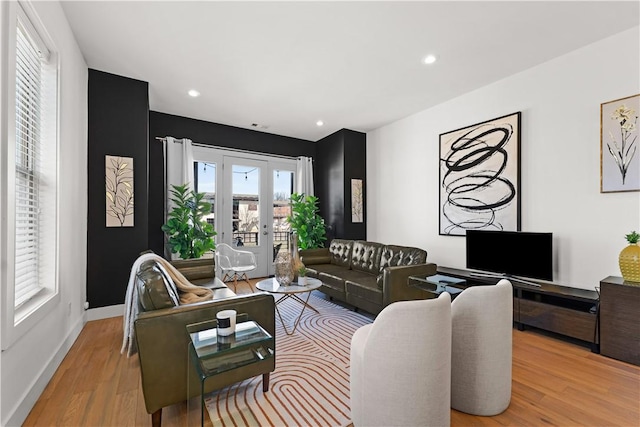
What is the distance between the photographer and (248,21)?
102 inches

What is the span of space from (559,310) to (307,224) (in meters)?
3.97

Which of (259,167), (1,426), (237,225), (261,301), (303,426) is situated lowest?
(303,426)

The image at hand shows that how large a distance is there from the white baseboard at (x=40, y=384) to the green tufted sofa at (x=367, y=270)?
2787 millimetres

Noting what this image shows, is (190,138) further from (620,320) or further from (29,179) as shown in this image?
(620,320)

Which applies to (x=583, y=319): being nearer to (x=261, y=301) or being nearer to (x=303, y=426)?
(x=303, y=426)

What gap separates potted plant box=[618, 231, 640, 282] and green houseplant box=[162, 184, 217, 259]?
488cm

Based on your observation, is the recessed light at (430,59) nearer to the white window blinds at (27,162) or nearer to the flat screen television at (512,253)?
the flat screen television at (512,253)

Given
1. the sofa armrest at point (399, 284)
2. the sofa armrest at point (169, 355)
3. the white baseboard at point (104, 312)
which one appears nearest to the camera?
the sofa armrest at point (169, 355)

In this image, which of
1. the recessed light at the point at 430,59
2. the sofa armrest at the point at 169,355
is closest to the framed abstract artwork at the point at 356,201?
the recessed light at the point at 430,59

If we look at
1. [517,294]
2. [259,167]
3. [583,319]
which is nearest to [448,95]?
[517,294]

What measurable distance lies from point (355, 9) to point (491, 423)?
315 cm

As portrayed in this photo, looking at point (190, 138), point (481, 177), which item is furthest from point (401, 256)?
point (190, 138)

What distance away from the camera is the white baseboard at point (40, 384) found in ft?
5.62

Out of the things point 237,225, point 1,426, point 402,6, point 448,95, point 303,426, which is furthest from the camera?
point 237,225
